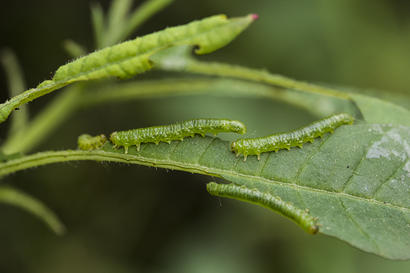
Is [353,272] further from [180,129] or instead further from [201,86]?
[180,129]

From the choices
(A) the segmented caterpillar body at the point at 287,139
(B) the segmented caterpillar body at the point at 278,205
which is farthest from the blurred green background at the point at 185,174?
(B) the segmented caterpillar body at the point at 278,205

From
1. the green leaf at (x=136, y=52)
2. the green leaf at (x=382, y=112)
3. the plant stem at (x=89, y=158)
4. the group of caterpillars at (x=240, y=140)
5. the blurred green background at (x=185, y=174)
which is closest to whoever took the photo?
the green leaf at (x=136, y=52)

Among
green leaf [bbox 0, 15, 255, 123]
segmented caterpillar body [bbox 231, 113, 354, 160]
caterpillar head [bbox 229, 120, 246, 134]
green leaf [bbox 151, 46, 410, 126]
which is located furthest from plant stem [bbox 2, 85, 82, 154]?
segmented caterpillar body [bbox 231, 113, 354, 160]

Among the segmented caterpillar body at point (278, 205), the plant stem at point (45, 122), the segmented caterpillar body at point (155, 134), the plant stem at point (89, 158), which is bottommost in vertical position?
the segmented caterpillar body at point (278, 205)

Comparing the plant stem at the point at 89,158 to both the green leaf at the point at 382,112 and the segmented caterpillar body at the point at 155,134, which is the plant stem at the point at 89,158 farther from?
the green leaf at the point at 382,112

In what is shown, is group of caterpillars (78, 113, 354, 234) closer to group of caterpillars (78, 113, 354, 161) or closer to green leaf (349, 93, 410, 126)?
group of caterpillars (78, 113, 354, 161)

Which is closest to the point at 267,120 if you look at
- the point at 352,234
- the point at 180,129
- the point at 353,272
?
the point at 353,272

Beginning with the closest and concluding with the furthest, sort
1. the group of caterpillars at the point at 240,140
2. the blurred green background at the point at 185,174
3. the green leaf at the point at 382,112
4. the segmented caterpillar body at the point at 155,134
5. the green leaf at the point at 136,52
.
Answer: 1. the green leaf at the point at 136,52
2. the group of caterpillars at the point at 240,140
3. the segmented caterpillar body at the point at 155,134
4. the green leaf at the point at 382,112
5. the blurred green background at the point at 185,174
